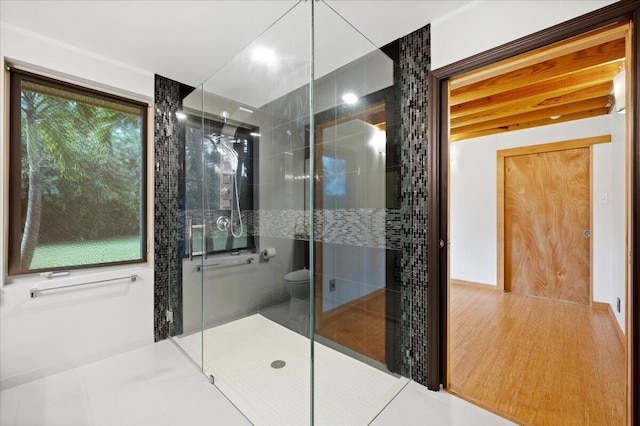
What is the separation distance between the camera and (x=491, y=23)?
1577 mm

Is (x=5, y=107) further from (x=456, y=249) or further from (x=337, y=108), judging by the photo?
(x=456, y=249)

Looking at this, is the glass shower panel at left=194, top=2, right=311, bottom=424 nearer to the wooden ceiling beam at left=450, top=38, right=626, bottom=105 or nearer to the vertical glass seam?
the vertical glass seam

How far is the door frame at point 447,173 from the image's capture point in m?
1.22

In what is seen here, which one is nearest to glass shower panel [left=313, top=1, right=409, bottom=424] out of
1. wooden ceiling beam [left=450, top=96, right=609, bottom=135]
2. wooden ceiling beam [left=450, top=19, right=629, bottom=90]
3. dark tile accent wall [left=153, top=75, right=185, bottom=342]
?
wooden ceiling beam [left=450, top=19, right=629, bottom=90]

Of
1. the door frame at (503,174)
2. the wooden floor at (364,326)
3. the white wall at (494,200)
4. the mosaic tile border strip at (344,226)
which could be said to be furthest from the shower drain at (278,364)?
the door frame at (503,174)

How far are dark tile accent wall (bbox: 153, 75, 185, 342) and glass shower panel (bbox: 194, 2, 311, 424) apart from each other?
49 centimetres

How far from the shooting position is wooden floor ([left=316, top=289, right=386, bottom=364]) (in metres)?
1.83

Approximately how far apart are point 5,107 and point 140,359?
2071mm

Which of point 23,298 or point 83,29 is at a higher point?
point 83,29

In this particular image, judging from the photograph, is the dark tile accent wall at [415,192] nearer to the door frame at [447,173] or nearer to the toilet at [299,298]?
the door frame at [447,173]

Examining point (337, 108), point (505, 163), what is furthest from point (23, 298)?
point (505, 163)

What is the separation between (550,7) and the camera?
1398mm

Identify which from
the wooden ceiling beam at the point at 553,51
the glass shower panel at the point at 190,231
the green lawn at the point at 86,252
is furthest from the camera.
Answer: the glass shower panel at the point at 190,231

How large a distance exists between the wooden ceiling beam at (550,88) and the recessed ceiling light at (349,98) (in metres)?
1.76
